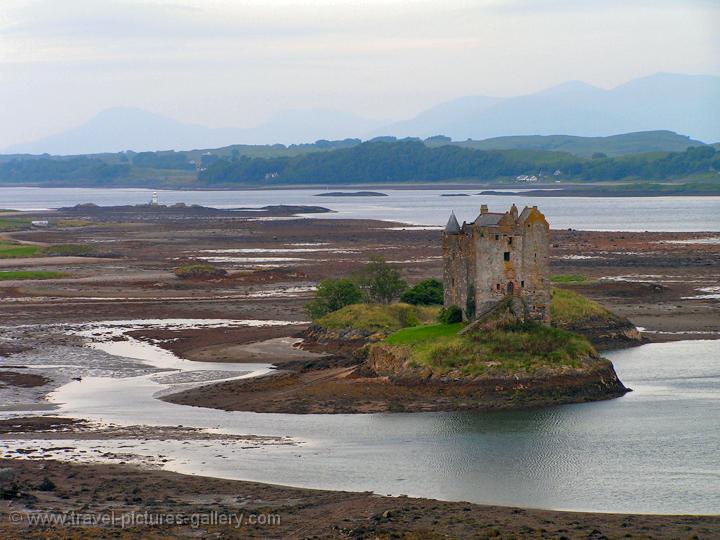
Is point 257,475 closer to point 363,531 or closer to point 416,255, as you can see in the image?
point 363,531

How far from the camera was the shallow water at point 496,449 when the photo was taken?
33.8 m

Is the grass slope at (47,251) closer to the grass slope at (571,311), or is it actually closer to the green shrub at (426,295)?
the green shrub at (426,295)

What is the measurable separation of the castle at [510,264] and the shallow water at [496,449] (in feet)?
16.2

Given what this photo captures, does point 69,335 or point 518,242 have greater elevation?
point 518,242

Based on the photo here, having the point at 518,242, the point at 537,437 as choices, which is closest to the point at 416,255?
the point at 518,242

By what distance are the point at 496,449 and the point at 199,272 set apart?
5536cm

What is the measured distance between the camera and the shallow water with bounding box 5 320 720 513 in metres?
33.8

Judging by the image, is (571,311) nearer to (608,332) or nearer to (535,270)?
(608,332)

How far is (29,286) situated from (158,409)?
142ft

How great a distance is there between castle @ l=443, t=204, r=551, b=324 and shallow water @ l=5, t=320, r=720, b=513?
4952 millimetres

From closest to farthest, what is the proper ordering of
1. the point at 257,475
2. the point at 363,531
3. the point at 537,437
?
1. the point at 363,531
2. the point at 257,475
3. the point at 537,437

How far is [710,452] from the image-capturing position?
37.0 meters

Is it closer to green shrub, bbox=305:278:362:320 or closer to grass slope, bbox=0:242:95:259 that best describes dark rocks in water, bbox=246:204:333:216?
grass slope, bbox=0:242:95:259

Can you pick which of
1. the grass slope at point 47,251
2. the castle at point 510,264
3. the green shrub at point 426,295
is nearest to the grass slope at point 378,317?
the green shrub at point 426,295
